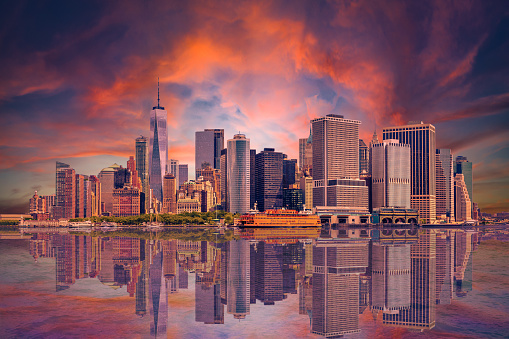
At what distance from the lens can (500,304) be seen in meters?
38.5

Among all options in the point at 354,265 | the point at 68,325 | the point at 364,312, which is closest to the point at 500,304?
the point at 364,312

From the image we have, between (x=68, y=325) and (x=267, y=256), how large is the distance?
4438 cm

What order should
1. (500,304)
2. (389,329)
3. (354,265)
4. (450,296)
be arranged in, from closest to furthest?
(389,329) → (500,304) → (450,296) → (354,265)

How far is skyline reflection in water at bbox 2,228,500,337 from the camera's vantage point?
Result: 32562mm

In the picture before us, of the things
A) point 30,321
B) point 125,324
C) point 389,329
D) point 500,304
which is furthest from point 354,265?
point 30,321

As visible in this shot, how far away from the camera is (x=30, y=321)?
33188 millimetres

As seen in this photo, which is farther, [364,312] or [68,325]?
[364,312]

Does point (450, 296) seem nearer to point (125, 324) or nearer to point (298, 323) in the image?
point (298, 323)

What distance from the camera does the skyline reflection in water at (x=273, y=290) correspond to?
32.6 m

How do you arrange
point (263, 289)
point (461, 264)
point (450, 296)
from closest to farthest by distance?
point (450, 296)
point (263, 289)
point (461, 264)

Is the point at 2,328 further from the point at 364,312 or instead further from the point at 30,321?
the point at 364,312

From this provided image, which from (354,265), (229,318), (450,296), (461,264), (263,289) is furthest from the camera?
(461,264)

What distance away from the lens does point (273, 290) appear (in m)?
44.0

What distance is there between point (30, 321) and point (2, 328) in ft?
7.12
